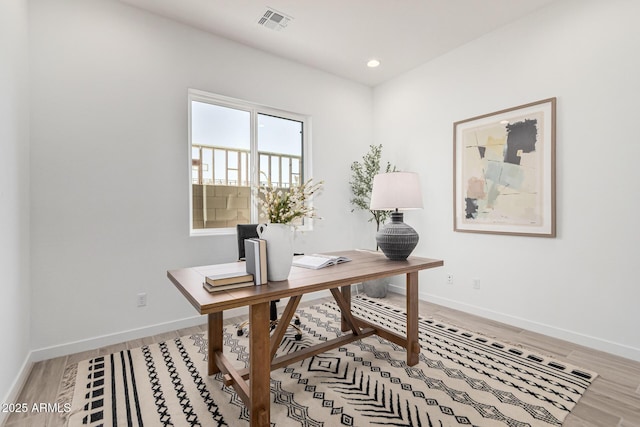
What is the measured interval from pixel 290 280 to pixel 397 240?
0.93 meters

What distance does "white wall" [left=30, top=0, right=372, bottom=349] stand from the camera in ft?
7.68

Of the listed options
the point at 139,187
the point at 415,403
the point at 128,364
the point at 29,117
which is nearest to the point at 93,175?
the point at 139,187

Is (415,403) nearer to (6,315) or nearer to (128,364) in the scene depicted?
(128,364)

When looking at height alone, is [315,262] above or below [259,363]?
above

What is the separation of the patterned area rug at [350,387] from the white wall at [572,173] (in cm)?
64

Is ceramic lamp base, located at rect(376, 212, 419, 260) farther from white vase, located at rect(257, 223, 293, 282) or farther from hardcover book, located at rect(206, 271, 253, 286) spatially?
hardcover book, located at rect(206, 271, 253, 286)

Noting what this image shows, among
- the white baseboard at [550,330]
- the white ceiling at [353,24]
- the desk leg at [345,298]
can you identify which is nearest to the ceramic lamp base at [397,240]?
the desk leg at [345,298]

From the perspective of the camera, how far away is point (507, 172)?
9.85 ft

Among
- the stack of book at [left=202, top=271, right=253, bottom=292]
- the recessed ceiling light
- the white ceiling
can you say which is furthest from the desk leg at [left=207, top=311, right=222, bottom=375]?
the recessed ceiling light

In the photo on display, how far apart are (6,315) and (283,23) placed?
3095 mm

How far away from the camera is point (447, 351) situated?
2.40 metres

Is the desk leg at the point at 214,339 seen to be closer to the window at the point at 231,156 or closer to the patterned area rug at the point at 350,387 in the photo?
the patterned area rug at the point at 350,387

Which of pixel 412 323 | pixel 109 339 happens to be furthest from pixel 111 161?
pixel 412 323

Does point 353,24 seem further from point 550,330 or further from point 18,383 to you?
point 18,383
